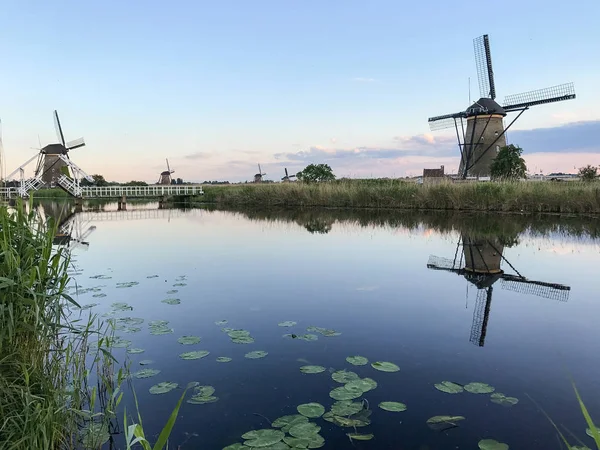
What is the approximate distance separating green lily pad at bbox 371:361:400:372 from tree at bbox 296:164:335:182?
27917mm

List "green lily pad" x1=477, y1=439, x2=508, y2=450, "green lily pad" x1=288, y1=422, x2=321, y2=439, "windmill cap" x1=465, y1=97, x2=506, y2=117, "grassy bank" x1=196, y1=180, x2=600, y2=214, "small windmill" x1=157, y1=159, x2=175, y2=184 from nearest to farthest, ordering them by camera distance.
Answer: "green lily pad" x1=477, y1=439, x2=508, y2=450 → "green lily pad" x1=288, y1=422, x2=321, y2=439 → "grassy bank" x1=196, y1=180, x2=600, y2=214 → "windmill cap" x1=465, y1=97, x2=506, y2=117 → "small windmill" x1=157, y1=159, x2=175, y2=184

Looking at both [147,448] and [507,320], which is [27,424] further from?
[507,320]

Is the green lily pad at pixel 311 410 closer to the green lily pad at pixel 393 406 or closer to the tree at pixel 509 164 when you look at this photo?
the green lily pad at pixel 393 406

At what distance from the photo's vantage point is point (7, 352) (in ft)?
8.42

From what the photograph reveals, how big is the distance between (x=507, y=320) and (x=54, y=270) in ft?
16.3

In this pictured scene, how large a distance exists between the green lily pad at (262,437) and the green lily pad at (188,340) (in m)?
1.85

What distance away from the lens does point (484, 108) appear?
91.8 feet

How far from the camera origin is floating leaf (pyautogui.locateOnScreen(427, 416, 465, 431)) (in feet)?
9.42

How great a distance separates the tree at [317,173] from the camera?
105ft

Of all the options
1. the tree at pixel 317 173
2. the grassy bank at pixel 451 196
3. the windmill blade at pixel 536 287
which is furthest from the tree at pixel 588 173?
the windmill blade at pixel 536 287

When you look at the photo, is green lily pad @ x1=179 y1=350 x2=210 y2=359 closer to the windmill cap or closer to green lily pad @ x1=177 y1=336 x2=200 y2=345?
green lily pad @ x1=177 y1=336 x2=200 y2=345

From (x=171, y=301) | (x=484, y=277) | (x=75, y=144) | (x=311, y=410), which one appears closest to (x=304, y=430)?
(x=311, y=410)

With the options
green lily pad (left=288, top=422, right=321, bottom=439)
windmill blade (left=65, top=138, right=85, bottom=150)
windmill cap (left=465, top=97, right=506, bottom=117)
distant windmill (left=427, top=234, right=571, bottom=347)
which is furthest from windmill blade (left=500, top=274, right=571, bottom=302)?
windmill blade (left=65, top=138, right=85, bottom=150)

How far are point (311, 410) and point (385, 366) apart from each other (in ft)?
3.34
